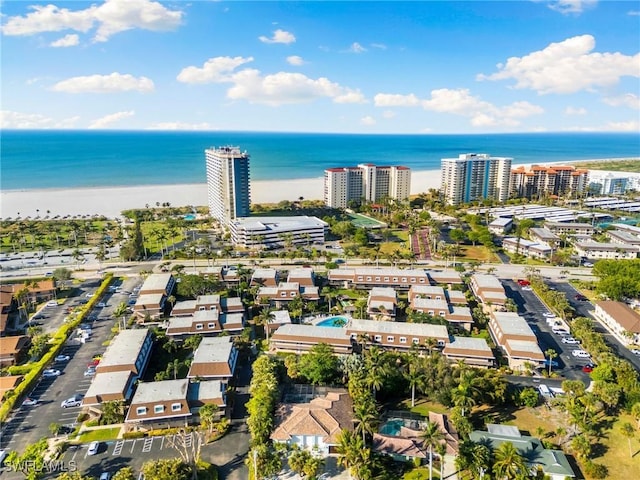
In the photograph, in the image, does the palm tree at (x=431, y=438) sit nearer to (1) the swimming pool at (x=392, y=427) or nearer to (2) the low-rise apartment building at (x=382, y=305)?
(1) the swimming pool at (x=392, y=427)

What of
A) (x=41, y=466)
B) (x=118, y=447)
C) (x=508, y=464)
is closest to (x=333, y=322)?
(x=118, y=447)

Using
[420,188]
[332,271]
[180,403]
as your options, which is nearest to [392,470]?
[180,403]

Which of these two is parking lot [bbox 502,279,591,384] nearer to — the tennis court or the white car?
the white car

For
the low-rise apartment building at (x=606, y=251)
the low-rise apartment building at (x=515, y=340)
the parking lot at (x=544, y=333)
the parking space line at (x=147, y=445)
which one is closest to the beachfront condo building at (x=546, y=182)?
the low-rise apartment building at (x=606, y=251)

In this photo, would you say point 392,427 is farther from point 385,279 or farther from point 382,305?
point 385,279

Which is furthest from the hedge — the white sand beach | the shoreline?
the shoreline

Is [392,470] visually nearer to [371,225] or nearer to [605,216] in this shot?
[371,225]
